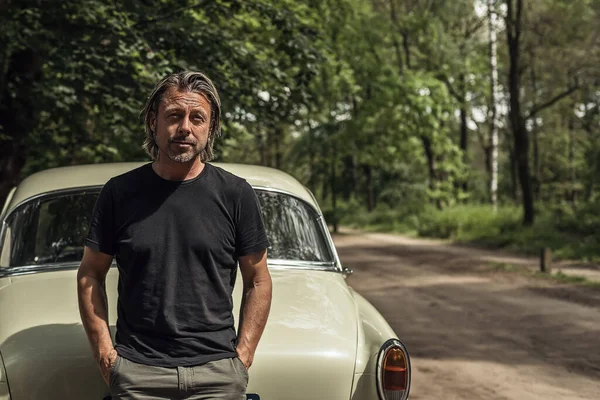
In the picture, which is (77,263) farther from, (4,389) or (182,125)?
(182,125)

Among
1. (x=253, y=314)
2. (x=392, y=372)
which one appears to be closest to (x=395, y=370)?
(x=392, y=372)

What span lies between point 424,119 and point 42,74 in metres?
21.9

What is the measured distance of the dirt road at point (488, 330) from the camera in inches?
273

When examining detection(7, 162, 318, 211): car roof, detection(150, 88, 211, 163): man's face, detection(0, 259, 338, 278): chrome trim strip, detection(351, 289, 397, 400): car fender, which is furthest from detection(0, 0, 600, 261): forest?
detection(150, 88, 211, 163): man's face

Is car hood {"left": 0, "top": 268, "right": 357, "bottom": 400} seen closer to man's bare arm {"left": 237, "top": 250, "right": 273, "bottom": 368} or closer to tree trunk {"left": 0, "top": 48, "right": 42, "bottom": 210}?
man's bare arm {"left": 237, "top": 250, "right": 273, "bottom": 368}

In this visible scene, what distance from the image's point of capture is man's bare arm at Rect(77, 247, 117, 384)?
110 inches

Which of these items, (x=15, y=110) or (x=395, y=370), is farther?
(x=15, y=110)

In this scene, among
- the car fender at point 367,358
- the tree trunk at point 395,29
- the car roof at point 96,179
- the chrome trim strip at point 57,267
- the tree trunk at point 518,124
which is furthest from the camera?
the tree trunk at point 395,29

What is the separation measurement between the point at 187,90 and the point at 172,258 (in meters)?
0.58

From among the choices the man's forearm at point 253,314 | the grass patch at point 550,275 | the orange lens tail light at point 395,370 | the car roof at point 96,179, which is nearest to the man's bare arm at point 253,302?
the man's forearm at point 253,314

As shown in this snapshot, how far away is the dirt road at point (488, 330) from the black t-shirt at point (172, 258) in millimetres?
4000

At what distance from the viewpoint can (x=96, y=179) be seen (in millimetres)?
4855

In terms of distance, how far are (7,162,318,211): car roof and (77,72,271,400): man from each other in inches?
79.7

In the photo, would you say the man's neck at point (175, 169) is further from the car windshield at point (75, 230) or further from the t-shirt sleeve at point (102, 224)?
the car windshield at point (75, 230)
